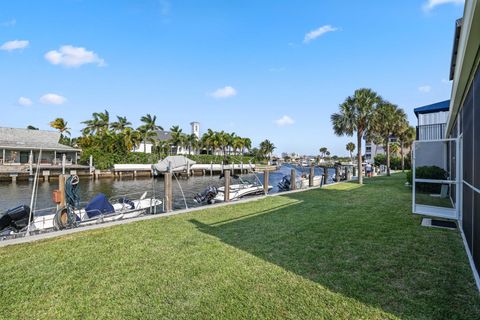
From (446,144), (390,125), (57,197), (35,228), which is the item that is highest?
(390,125)

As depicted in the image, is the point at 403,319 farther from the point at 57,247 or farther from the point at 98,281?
the point at 57,247

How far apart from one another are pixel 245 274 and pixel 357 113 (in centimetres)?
1666

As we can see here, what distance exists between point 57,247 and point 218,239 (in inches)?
123

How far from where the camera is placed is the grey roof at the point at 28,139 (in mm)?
31228

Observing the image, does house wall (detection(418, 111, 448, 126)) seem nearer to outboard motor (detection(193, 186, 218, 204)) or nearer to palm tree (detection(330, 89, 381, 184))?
palm tree (detection(330, 89, 381, 184))

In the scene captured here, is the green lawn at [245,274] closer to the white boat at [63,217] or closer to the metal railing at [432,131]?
the white boat at [63,217]

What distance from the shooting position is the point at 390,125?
25.6 meters

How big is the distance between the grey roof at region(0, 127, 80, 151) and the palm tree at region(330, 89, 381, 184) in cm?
3232

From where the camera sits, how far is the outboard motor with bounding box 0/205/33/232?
7.09 meters

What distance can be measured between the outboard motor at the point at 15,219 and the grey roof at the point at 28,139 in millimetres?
28972

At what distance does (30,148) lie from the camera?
102 ft

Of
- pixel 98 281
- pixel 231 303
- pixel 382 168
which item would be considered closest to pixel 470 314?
pixel 231 303

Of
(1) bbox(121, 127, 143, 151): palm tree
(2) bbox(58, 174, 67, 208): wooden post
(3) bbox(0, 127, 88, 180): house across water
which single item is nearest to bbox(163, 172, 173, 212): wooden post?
(2) bbox(58, 174, 67, 208): wooden post

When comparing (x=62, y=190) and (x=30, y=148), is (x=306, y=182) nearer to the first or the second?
(x=62, y=190)
